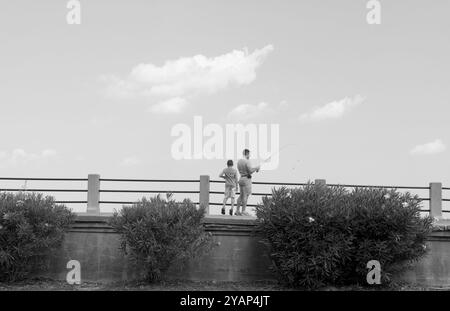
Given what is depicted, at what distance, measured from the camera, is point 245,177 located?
642 inches

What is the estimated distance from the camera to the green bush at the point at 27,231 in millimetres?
11672

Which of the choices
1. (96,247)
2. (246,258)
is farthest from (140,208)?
(246,258)

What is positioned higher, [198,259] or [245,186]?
[245,186]

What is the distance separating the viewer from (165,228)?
11.3 metres

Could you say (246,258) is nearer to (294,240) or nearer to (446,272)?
(294,240)

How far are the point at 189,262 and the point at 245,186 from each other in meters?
4.44

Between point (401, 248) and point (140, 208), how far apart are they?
19.6 feet
